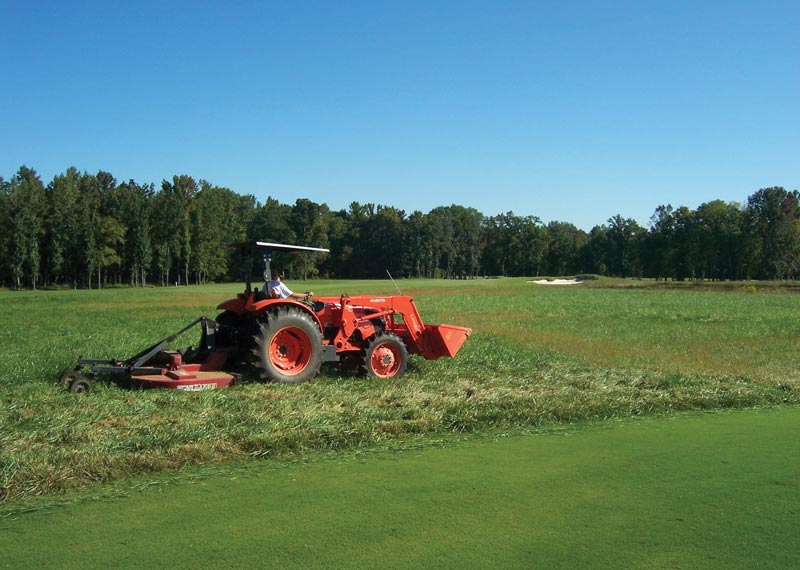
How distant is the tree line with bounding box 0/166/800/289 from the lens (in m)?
66.6

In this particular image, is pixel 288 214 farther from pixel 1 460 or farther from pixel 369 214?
pixel 1 460

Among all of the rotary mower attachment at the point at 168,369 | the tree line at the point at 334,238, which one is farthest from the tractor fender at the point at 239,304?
the tree line at the point at 334,238

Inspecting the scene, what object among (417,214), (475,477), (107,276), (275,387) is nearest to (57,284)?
(107,276)

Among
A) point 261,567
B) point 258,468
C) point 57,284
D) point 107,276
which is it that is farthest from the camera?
point 107,276

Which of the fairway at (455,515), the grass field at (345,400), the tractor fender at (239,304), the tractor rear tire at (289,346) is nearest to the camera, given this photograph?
the fairway at (455,515)

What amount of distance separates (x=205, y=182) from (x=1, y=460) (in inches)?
3670

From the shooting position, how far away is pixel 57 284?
229 feet

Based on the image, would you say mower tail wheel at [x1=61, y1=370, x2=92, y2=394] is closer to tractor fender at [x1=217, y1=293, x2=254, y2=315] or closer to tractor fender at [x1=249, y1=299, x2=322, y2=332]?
tractor fender at [x1=217, y1=293, x2=254, y2=315]

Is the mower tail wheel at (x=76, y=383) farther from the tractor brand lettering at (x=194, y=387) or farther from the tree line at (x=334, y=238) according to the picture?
the tree line at (x=334, y=238)

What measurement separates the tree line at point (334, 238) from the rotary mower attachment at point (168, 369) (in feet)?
155

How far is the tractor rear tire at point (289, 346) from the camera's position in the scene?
959 centimetres

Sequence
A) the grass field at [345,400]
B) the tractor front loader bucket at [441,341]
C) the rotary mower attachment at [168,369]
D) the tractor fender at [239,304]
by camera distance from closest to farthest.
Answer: the grass field at [345,400] → the rotary mower attachment at [168,369] → the tractor fender at [239,304] → the tractor front loader bucket at [441,341]

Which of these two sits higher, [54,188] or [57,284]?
[54,188]

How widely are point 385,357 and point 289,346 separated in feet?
5.03
